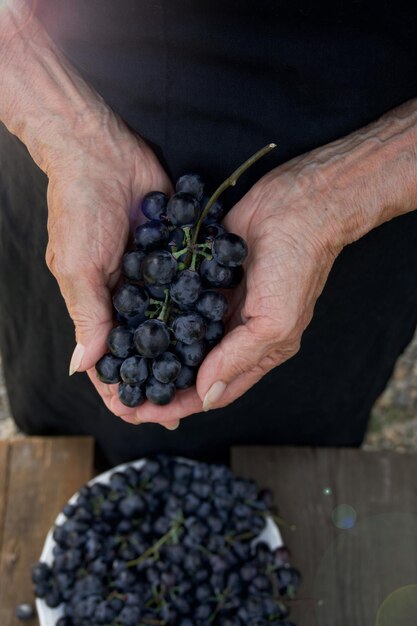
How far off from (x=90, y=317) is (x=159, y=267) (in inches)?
5.7

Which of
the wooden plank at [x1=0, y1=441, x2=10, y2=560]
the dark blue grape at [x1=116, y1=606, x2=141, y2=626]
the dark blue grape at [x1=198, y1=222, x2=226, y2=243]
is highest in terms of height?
the dark blue grape at [x1=198, y1=222, x2=226, y2=243]

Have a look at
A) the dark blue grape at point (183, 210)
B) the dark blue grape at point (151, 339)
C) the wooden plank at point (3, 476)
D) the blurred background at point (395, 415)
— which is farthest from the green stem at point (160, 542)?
the blurred background at point (395, 415)

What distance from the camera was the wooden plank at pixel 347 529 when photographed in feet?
4.16

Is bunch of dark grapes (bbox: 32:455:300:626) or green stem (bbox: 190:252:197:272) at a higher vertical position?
green stem (bbox: 190:252:197:272)

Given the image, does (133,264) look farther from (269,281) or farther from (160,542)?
(160,542)

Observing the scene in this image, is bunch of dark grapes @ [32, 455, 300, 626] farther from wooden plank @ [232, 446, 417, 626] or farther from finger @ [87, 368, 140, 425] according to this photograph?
finger @ [87, 368, 140, 425]

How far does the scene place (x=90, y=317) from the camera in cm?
87

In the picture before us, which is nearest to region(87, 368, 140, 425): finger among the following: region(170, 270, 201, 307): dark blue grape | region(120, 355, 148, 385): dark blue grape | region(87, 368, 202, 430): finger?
region(87, 368, 202, 430): finger

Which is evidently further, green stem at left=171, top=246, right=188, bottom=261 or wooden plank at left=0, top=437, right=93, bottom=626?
wooden plank at left=0, top=437, right=93, bottom=626

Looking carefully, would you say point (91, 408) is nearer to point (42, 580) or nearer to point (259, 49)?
point (42, 580)

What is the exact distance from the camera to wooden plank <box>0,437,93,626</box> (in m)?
1.28

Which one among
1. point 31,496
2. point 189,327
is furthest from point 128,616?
point 189,327

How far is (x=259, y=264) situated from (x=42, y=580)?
736mm

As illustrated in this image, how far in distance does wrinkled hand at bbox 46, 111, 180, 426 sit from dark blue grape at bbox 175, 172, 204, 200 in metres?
0.07
